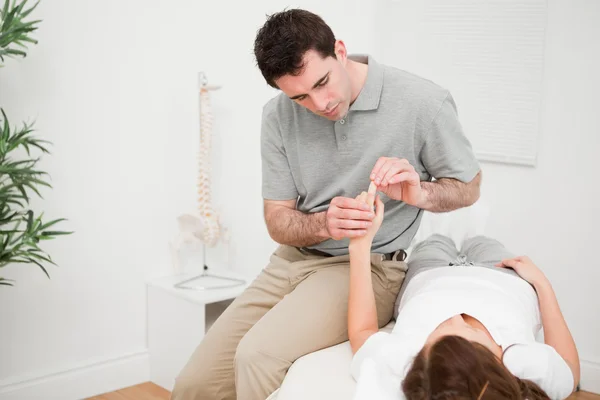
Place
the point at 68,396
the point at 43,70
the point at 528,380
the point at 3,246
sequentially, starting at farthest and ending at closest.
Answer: the point at 68,396 → the point at 43,70 → the point at 3,246 → the point at 528,380

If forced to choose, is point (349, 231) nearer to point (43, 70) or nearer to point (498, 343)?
point (498, 343)

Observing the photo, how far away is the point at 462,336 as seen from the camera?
1.41 meters

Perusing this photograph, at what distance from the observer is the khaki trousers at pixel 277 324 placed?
5.51 ft

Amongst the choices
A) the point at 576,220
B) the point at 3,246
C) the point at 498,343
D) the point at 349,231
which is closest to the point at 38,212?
the point at 3,246

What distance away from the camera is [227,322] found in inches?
77.3

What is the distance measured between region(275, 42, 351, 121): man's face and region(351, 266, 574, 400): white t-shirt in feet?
1.85

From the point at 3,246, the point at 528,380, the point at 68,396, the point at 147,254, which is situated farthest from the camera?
the point at 147,254

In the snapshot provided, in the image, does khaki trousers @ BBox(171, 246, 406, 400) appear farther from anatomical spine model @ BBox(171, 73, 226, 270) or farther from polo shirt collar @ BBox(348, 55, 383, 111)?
anatomical spine model @ BBox(171, 73, 226, 270)

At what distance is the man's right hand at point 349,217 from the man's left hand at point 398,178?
0.08m

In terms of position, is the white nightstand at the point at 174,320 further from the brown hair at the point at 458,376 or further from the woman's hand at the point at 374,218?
the brown hair at the point at 458,376

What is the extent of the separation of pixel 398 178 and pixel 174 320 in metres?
1.53

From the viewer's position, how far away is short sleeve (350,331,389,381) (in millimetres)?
1487

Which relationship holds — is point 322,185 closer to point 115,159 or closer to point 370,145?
point 370,145

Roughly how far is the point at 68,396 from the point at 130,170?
1010mm
